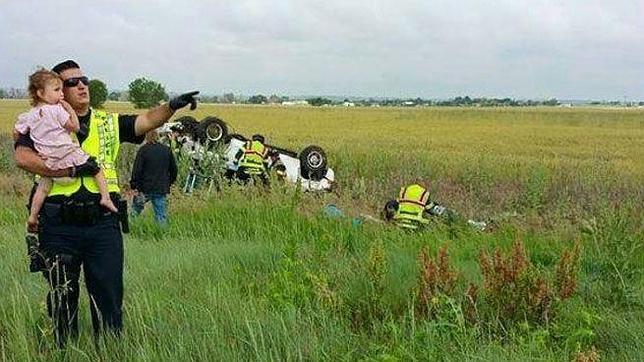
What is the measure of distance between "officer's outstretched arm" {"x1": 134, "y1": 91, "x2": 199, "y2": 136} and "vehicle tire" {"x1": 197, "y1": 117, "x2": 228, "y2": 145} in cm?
730

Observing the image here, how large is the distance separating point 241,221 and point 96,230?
3.96 meters

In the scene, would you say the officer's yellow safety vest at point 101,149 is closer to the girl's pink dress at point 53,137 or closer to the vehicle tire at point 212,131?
the girl's pink dress at point 53,137

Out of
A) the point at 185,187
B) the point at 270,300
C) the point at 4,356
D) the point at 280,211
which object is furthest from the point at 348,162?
the point at 4,356

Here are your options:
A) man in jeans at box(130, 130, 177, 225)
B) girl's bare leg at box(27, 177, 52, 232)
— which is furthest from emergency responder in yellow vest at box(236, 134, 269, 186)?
girl's bare leg at box(27, 177, 52, 232)

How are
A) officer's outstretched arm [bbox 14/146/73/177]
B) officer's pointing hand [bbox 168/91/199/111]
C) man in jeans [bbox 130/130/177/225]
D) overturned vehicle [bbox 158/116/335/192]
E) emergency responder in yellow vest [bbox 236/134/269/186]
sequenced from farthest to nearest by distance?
emergency responder in yellow vest [bbox 236/134/269/186], overturned vehicle [bbox 158/116/335/192], man in jeans [bbox 130/130/177/225], officer's pointing hand [bbox 168/91/199/111], officer's outstretched arm [bbox 14/146/73/177]

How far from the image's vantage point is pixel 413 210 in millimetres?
7566

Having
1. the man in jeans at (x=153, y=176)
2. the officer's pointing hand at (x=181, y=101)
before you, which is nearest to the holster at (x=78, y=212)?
the officer's pointing hand at (x=181, y=101)

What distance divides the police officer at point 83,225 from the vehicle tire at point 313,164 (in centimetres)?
761

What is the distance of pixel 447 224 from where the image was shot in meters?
7.34

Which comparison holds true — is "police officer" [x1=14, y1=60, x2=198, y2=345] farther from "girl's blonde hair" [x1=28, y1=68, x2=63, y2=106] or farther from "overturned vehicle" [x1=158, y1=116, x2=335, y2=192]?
"overturned vehicle" [x1=158, y1=116, x2=335, y2=192]

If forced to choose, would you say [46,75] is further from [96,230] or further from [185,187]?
[185,187]

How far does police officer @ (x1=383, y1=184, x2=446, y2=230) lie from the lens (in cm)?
743

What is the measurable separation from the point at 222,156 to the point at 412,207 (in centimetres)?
416

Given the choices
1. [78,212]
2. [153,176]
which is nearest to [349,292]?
[78,212]
